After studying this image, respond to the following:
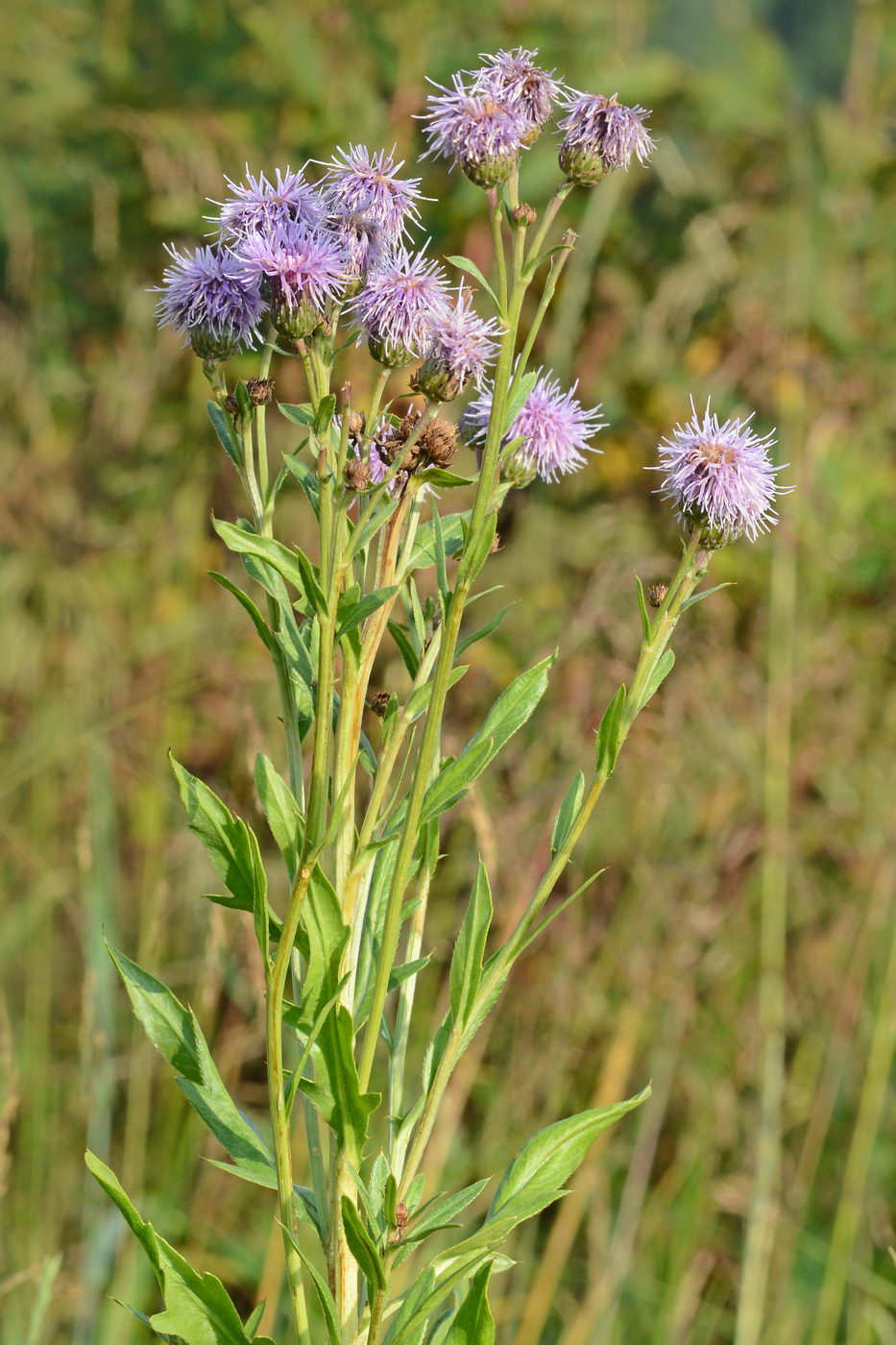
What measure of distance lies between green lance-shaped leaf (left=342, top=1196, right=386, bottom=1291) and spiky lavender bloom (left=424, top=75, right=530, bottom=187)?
751mm

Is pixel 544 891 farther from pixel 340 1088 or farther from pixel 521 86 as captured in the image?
pixel 521 86

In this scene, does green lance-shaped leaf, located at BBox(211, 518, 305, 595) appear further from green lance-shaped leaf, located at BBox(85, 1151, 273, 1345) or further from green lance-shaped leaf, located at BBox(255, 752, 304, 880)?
green lance-shaped leaf, located at BBox(85, 1151, 273, 1345)

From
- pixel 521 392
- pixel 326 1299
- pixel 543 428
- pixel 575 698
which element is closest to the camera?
pixel 326 1299

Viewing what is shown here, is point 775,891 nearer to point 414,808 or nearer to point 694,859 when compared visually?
point 694,859

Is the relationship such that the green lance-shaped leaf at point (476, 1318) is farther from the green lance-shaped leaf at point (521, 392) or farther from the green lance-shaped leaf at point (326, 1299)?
the green lance-shaped leaf at point (521, 392)

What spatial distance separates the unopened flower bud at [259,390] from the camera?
99 cm

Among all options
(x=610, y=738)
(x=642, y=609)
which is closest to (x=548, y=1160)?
(x=610, y=738)

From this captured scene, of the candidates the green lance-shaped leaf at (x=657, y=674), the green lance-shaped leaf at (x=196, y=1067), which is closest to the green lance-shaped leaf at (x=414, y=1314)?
the green lance-shaped leaf at (x=196, y=1067)

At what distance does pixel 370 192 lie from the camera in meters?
1.02

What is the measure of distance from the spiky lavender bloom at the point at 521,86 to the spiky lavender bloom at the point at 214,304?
0.24 meters

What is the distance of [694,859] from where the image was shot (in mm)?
2709

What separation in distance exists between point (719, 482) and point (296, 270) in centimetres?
37

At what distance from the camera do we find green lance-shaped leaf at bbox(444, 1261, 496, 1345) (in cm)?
93

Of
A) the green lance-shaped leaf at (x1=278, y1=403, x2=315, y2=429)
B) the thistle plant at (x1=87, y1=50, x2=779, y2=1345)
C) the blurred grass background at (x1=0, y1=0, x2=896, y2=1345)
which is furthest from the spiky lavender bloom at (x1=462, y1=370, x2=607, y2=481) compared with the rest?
the blurred grass background at (x1=0, y1=0, x2=896, y2=1345)
